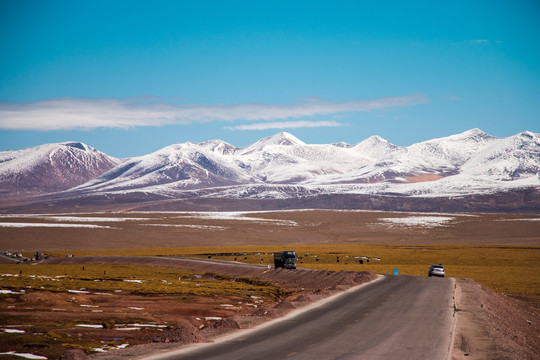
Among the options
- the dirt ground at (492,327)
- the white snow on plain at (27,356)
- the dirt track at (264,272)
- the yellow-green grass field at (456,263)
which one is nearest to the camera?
the white snow on plain at (27,356)

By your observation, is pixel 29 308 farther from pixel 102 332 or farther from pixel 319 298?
pixel 319 298

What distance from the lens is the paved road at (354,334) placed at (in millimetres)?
25297

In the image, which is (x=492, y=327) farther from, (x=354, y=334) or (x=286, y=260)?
(x=286, y=260)

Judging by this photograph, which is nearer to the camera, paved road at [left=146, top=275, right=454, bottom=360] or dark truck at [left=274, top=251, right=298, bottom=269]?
paved road at [left=146, top=275, right=454, bottom=360]

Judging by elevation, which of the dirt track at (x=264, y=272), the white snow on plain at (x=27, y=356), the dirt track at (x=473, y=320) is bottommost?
the dirt track at (x=264, y=272)

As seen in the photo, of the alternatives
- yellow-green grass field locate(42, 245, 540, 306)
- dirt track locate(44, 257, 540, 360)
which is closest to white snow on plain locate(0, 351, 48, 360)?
dirt track locate(44, 257, 540, 360)

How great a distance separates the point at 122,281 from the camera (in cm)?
6375

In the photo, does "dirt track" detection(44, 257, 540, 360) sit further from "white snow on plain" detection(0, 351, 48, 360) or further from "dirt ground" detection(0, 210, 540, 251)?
"dirt ground" detection(0, 210, 540, 251)

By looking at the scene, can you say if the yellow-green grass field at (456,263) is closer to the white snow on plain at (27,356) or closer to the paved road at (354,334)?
the paved road at (354,334)

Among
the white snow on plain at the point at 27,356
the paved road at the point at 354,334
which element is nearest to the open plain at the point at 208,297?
the white snow on plain at the point at 27,356

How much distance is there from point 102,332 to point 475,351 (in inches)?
739

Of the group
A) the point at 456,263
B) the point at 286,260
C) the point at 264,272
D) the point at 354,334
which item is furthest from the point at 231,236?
the point at 354,334

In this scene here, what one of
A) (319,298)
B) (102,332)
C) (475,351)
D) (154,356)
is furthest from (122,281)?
(475,351)

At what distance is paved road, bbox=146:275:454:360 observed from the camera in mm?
25297
